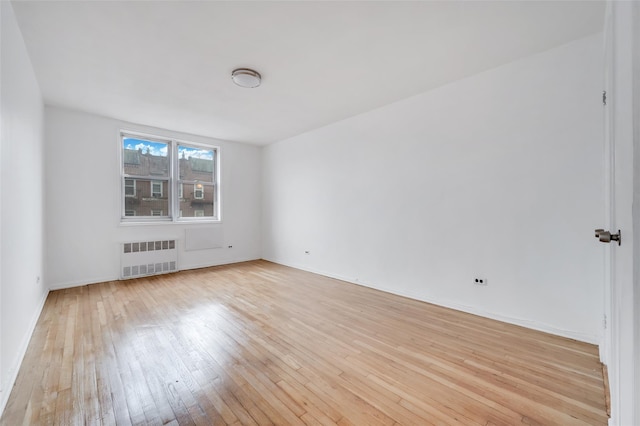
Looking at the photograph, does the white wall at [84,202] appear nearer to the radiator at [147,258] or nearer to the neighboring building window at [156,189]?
the radiator at [147,258]

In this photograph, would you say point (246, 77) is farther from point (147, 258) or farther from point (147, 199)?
point (147, 258)

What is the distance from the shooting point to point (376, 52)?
102 inches

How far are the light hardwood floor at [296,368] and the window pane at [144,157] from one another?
249cm

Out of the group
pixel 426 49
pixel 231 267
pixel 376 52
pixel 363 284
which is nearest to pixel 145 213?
pixel 231 267

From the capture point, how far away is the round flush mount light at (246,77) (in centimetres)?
288

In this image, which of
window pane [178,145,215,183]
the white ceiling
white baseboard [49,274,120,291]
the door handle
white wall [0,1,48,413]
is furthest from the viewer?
window pane [178,145,215,183]

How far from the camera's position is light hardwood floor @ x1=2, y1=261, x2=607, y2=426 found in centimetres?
157

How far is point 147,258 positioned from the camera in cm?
484

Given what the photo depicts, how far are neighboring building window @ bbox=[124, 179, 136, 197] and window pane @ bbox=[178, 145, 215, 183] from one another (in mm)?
842

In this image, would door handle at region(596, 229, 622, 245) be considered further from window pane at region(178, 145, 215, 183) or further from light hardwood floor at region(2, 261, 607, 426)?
window pane at region(178, 145, 215, 183)

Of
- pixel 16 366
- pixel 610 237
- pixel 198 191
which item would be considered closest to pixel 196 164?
pixel 198 191

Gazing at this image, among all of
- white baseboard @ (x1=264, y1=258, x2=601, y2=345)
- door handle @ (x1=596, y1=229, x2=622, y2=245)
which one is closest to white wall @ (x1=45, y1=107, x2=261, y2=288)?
white baseboard @ (x1=264, y1=258, x2=601, y2=345)

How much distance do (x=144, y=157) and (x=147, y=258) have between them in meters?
1.89

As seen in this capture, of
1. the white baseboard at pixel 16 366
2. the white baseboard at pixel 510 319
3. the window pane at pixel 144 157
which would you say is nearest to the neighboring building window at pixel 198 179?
the window pane at pixel 144 157
